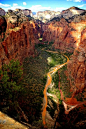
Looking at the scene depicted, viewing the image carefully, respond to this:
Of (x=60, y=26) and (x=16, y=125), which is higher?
(x=60, y=26)

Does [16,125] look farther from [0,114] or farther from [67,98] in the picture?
[67,98]

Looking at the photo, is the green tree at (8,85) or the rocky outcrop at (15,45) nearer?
the green tree at (8,85)

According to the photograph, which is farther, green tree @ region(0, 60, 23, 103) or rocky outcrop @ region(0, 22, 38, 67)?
rocky outcrop @ region(0, 22, 38, 67)

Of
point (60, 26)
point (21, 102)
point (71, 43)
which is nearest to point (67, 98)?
point (21, 102)

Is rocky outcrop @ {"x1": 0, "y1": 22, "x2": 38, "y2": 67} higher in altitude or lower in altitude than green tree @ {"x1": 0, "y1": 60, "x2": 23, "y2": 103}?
higher

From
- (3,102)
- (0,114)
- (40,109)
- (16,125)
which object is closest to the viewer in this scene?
(16,125)

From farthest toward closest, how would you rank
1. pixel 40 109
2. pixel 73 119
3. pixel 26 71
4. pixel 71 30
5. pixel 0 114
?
pixel 71 30 → pixel 26 71 → pixel 40 109 → pixel 73 119 → pixel 0 114

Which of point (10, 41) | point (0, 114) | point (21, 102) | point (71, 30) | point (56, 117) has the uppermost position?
point (71, 30)

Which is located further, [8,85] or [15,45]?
[15,45]

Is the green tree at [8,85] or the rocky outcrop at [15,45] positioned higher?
the rocky outcrop at [15,45]

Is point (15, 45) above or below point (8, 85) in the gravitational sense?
above

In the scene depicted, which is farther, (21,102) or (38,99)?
(38,99)
